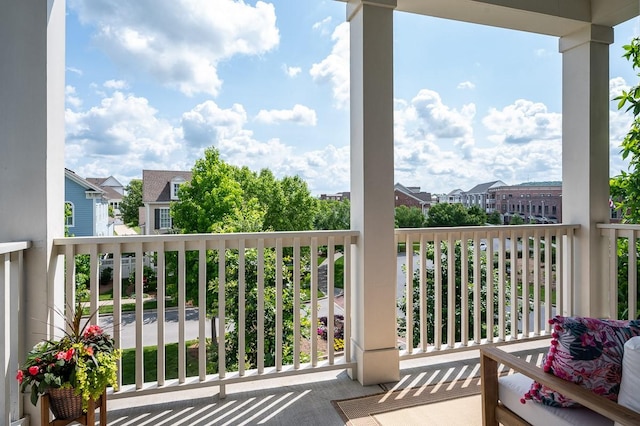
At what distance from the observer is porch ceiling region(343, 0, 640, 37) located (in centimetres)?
258

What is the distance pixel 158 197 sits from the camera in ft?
8.48

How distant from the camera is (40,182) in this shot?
184 centimetres

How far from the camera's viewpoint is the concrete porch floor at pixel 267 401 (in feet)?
6.47

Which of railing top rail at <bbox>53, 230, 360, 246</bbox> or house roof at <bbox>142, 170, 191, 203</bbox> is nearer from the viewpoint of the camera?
railing top rail at <bbox>53, 230, 360, 246</bbox>

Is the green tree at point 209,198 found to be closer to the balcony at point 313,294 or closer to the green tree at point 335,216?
the balcony at point 313,294

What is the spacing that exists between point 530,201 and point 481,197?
442 millimetres

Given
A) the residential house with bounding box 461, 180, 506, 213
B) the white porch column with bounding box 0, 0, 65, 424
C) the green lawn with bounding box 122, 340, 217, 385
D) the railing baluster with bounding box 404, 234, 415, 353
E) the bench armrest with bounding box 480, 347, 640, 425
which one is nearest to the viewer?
the bench armrest with bounding box 480, 347, 640, 425

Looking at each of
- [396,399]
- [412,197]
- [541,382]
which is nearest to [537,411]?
[541,382]

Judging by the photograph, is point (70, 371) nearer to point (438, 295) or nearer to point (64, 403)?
point (64, 403)

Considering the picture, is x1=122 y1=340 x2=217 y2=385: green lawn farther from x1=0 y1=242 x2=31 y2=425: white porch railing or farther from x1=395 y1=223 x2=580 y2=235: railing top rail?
x1=395 y1=223 x2=580 y2=235: railing top rail

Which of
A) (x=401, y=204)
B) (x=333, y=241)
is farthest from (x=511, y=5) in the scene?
(x=333, y=241)

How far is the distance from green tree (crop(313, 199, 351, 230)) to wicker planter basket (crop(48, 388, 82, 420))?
167 centimetres

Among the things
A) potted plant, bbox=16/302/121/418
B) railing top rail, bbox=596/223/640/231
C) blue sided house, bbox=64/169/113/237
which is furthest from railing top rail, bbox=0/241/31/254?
railing top rail, bbox=596/223/640/231

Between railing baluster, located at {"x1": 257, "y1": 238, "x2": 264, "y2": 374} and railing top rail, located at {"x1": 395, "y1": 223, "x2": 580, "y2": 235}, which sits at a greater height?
railing top rail, located at {"x1": 395, "y1": 223, "x2": 580, "y2": 235}
